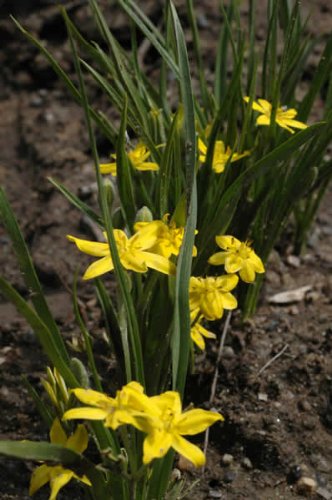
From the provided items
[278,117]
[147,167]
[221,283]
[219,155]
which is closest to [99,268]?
[221,283]

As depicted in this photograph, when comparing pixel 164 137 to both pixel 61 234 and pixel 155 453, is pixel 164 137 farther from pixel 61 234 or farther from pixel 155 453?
pixel 155 453

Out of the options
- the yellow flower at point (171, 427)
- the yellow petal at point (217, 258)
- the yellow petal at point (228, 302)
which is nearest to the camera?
the yellow flower at point (171, 427)

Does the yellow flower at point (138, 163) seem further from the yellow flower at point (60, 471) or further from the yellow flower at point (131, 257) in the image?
the yellow flower at point (60, 471)

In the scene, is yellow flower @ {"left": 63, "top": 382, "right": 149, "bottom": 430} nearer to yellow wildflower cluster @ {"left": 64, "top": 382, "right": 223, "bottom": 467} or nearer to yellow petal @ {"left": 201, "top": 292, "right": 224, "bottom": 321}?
yellow wildflower cluster @ {"left": 64, "top": 382, "right": 223, "bottom": 467}

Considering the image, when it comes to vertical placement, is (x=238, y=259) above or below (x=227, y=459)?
above

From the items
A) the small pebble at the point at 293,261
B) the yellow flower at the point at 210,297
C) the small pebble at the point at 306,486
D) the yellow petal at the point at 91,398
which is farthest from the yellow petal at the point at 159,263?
the small pebble at the point at 293,261

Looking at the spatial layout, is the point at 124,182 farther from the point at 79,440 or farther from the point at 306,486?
the point at 306,486

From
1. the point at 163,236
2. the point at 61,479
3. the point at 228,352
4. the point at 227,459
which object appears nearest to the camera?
the point at 61,479

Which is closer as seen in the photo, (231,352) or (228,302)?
(228,302)
